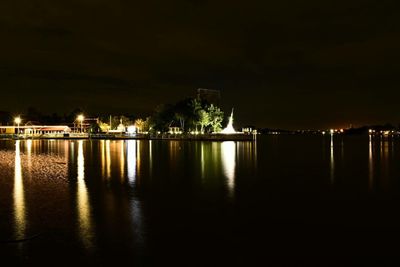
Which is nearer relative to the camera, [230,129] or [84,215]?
[84,215]

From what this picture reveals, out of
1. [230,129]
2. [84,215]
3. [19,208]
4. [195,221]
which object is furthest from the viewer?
[230,129]

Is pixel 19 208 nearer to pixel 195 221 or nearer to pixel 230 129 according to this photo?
pixel 195 221

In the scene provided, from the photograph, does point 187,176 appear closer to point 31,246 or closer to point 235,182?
point 235,182

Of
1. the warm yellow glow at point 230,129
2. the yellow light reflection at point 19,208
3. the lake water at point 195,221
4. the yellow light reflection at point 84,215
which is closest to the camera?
the lake water at point 195,221

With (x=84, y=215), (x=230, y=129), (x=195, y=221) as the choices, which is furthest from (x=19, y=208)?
(x=230, y=129)

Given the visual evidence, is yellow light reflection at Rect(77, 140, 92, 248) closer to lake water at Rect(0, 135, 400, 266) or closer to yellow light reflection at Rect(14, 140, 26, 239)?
lake water at Rect(0, 135, 400, 266)

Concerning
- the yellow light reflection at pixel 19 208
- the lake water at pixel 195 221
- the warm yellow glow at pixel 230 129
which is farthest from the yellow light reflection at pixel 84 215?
the warm yellow glow at pixel 230 129

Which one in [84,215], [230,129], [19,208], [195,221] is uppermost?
[230,129]

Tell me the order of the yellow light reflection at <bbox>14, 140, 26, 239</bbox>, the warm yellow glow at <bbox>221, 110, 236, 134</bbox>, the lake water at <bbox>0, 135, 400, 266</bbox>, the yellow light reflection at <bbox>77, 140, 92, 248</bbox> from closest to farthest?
the lake water at <bbox>0, 135, 400, 266</bbox> → the yellow light reflection at <bbox>77, 140, 92, 248</bbox> → the yellow light reflection at <bbox>14, 140, 26, 239</bbox> → the warm yellow glow at <bbox>221, 110, 236, 134</bbox>

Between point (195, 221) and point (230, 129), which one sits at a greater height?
point (230, 129)

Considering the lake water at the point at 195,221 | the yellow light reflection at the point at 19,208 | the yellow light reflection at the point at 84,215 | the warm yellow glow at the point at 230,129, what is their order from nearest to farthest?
the lake water at the point at 195,221, the yellow light reflection at the point at 84,215, the yellow light reflection at the point at 19,208, the warm yellow glow at the point at 230,129

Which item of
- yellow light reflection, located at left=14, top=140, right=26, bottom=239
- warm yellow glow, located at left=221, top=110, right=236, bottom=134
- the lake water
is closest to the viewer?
the lake water

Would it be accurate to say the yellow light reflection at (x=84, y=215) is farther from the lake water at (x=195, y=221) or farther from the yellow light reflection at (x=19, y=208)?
the yellow light reflection at (x=19, y=208)

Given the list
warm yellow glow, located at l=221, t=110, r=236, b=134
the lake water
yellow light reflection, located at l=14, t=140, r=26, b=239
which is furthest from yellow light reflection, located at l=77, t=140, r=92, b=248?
warm yellow glow, located at l=221, t=110, r=236, b=134
